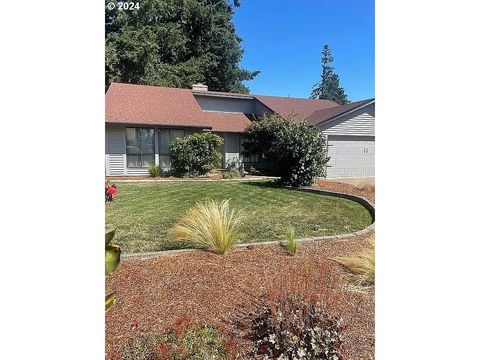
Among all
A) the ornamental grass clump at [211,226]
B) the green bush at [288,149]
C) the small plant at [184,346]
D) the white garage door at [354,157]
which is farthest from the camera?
the green bush at [288,149]

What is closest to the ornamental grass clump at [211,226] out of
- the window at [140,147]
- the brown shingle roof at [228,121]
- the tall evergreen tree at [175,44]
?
the window at [140,147]

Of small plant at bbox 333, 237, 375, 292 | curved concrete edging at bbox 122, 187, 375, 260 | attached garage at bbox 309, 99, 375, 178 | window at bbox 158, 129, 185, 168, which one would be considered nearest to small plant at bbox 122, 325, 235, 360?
curved concrete edging at bbox 122, 187, 375, 260

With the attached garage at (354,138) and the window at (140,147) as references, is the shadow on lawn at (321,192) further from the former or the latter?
the window at (140,147)

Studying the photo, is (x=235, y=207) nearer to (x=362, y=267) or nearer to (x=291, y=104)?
(x=291, y=104)

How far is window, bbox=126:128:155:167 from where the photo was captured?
2.74 meters

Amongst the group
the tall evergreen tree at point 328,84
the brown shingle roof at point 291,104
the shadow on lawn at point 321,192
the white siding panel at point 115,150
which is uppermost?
the tall evergreen tree at point 328,84

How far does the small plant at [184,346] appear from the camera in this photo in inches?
77.9

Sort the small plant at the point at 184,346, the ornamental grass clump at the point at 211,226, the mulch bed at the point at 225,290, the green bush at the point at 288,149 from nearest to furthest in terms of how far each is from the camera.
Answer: the small plant at the point at 184,346 → the mulch bed at the point at 225,290 → the ornamental grass clump at the point at 211,226 → the green bush at the point at 288,149

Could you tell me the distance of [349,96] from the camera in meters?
2.48

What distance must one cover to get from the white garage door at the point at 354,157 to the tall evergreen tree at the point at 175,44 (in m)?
0.94

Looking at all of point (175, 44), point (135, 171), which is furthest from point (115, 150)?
point (175, 44)

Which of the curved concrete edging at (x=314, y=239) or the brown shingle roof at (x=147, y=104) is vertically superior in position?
the brown shingle roof at (x=147, y=104)
